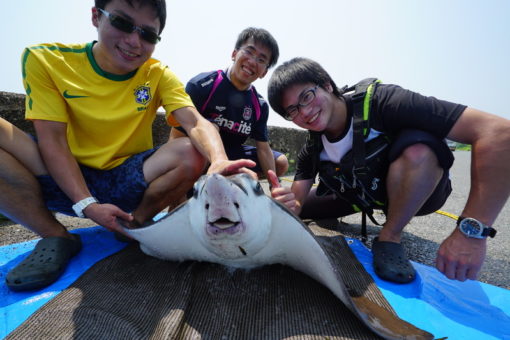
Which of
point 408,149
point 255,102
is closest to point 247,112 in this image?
point 255,102

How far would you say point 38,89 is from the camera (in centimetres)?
208

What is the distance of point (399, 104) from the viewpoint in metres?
2.19

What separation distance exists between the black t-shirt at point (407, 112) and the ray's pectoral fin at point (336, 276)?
4.05 ft

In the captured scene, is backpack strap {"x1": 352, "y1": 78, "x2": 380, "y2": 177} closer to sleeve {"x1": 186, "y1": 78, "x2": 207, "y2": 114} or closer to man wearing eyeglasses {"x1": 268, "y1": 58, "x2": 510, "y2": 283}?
man wearing eyeglasses {"x1": 268, "y1": 58, "x2": 510, "y2": 283}

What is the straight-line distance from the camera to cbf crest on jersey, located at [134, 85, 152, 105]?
2.45 metres

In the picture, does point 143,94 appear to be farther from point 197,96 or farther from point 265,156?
point 265,156

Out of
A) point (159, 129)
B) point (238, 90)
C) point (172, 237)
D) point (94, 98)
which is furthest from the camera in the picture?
point (159, 129)

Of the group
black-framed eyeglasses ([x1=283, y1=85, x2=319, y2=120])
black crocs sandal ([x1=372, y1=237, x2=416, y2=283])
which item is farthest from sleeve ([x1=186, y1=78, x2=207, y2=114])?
black crocs sandal ([x1=372, y1=237, x2=416, y2=283])

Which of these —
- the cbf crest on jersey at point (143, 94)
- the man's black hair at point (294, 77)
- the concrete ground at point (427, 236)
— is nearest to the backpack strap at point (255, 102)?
the man's black hair at point (294, 77)

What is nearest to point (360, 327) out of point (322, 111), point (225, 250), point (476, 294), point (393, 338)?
point (393, 338)

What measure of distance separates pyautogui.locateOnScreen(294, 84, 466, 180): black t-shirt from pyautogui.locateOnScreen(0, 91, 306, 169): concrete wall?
4.12 metres

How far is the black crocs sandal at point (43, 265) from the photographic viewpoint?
5.60 feet

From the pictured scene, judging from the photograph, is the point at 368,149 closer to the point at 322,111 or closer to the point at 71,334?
the point at 322,111

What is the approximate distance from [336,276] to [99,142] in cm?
224
